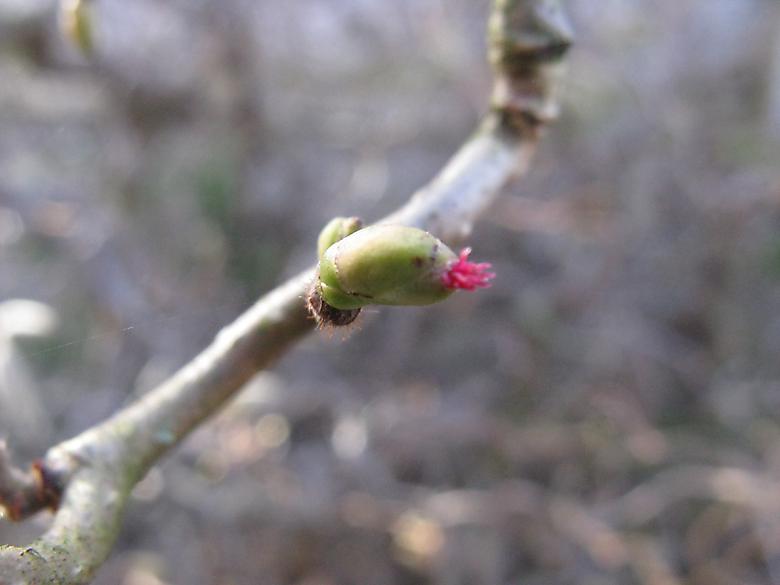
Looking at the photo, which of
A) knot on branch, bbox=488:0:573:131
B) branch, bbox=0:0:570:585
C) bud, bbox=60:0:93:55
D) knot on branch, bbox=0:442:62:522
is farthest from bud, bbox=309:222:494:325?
bud, bbox=60:0:93:55

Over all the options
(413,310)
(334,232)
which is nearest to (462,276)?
(334,232)

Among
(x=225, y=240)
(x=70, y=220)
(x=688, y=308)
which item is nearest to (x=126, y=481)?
(x=70, y=220)

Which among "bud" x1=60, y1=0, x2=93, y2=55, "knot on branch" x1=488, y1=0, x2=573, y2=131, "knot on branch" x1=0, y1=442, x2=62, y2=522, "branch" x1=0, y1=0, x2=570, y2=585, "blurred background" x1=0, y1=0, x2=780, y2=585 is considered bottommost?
"blurred background" x1=0, y1=0, x2=780, y2=585

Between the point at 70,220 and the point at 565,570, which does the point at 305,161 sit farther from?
the point at 565,570

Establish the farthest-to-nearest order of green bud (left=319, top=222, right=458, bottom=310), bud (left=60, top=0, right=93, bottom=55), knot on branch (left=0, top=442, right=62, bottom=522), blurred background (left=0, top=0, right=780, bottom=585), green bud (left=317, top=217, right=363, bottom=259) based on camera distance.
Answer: blurred background (left=0, top=0, right=780, bottom=585) < bud (left=60, top=0, right=93, bottom=55) < knot on branch (left=0, top=442, right=62, bottom=522) < green bud (left=317, top=217, right=363, bottom=259) < green bud (left=319, top=222, right=458, bottom=310)

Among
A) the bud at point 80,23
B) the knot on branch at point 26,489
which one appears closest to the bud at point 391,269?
the knot on branch at point 26,489

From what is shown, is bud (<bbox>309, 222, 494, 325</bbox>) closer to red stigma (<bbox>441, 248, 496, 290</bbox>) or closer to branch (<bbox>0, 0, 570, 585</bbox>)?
red stigma (<bbox>441, 248, 496, 290</bbox>)
